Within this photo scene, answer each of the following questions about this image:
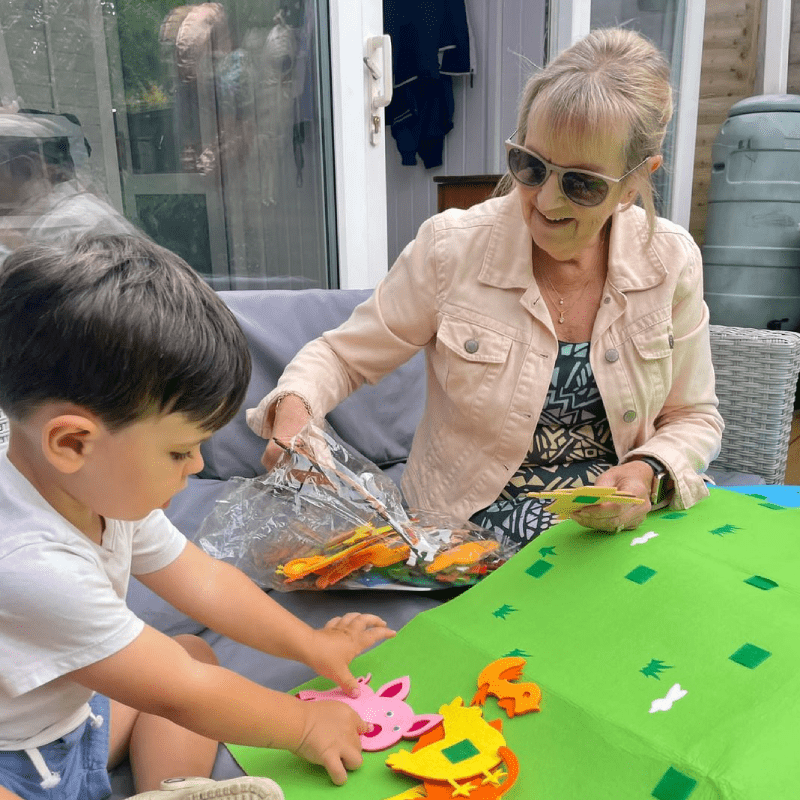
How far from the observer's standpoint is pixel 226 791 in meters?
0.67

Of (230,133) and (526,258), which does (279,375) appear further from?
(230,133)

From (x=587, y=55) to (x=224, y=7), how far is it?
1.15m

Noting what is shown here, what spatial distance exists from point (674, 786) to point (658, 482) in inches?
20.9

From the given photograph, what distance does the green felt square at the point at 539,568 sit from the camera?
1050 mm

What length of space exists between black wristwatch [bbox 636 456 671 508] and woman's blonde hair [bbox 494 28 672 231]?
407 mm

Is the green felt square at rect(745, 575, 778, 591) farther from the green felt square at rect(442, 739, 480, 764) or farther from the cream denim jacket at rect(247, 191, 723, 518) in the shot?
the green felt square at rect(442, 739, 480, 764)

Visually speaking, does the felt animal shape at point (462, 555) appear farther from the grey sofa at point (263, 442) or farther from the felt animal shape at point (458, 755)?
the felt animal shape at point (458, 755)

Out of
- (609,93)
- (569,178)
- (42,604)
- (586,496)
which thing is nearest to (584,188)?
(569,178)

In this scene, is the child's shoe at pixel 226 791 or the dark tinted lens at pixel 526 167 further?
the dark tinted lens at pixel 526 167

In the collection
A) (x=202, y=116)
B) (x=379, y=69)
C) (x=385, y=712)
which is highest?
(x=379, y=69)

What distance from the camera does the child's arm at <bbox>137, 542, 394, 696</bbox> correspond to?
873 mm

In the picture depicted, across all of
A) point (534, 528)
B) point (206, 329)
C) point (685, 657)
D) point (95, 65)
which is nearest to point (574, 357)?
point (534, 528)

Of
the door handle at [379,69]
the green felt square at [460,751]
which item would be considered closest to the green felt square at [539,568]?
the green felt square at [460,751]

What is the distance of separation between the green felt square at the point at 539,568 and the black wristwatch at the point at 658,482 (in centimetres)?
21
